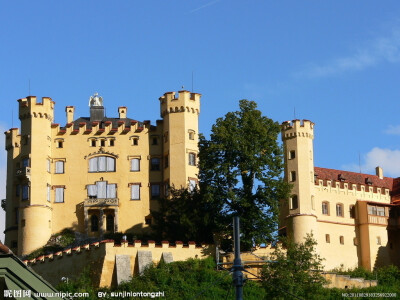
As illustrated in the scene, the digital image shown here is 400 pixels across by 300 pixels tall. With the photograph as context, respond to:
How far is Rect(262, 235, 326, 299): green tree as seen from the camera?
53219 mm

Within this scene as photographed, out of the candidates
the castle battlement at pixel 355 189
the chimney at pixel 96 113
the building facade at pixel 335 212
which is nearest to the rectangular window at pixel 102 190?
the chimney at pixel 96 113

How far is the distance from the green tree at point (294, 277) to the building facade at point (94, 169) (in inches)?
814

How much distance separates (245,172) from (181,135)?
1222 centimetres

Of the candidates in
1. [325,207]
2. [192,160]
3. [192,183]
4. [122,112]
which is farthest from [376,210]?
[122,112]

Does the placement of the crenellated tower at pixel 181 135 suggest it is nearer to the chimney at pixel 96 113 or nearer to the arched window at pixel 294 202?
the chimney at pixel 96 113

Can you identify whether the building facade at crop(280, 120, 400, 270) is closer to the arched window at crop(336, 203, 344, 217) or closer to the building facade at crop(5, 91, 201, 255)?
the arched window at crop(336, 203, 344, 217)

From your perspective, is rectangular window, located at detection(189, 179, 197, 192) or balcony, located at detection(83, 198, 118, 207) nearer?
rectangular window, located at detection(189, 179, 197, 192)

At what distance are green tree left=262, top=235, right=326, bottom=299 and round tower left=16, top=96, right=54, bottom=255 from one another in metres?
25.6

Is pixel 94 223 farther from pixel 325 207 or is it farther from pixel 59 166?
pixel 325 207

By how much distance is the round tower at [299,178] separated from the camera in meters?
74.1

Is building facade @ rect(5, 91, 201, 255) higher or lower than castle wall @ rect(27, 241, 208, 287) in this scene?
higher

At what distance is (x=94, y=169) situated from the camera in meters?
78.7

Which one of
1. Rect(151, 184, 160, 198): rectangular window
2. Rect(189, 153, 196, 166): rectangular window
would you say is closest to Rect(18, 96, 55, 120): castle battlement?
Rect(151, 184, 160, 198): rectangular window

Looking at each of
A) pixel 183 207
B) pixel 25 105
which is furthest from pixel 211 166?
pixel 25 105
